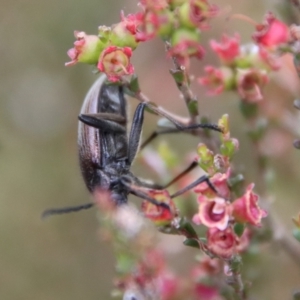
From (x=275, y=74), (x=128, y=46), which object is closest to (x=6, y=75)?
(x=275, y=74)

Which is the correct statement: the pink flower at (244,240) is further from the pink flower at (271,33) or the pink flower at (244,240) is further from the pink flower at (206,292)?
the pink flower at (271,33)

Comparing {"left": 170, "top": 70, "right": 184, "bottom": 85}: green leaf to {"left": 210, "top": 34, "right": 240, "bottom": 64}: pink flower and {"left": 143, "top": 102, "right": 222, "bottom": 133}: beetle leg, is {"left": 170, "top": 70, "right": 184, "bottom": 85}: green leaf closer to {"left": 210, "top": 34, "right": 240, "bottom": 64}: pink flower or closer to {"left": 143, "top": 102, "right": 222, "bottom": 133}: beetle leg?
{"left": 143, "top": 102, "right": 222, "bottom": 133}: beetle leg

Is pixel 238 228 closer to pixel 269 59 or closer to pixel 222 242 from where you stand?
pixel 222 242

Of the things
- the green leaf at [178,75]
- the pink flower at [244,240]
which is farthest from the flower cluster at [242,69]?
the pink flower at [244,240]

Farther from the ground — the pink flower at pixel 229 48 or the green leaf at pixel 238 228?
the pink flower at pixel 229 48

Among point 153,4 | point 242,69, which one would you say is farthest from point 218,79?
point 153,4
